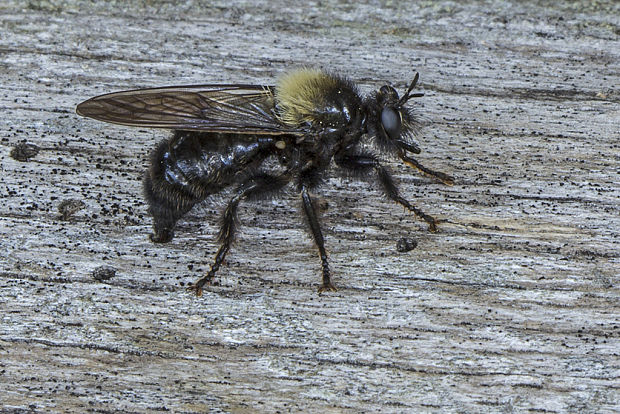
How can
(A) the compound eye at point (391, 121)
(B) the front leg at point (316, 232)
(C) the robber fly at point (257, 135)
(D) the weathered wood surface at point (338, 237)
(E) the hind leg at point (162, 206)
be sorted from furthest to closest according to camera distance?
1. (A) the compound eye at point (391, 121)
2. (C) the robber fly at point (257, 135)
3. (E) the hind leg at point (162, 206)
4. (B) the front leg at point (316, 232)
5. (D) the weathered wood surface at point (338, 237)

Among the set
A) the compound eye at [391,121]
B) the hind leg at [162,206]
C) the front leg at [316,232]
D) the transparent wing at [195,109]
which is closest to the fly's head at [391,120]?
the compound eye at [391,121]

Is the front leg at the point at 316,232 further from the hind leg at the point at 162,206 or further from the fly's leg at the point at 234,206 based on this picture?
the hind leg at the point at 162,206

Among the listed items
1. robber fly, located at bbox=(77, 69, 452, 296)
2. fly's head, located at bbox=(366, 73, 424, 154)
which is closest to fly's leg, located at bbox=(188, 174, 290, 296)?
robber fly, located at bbox=(77, 69, 452, 296)

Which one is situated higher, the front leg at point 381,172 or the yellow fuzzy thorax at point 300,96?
the yellow fuzzy thorax at point 300,96

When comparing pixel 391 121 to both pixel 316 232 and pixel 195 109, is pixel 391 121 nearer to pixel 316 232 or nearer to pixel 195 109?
pixel 316 232

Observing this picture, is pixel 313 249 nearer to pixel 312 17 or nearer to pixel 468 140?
pixel 468 140

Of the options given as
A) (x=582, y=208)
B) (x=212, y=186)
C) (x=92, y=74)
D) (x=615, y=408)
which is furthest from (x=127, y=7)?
(x=615, y=408)

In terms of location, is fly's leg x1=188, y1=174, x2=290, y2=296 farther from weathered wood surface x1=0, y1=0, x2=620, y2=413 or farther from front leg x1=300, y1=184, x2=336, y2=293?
front leg x1=300, y1=184, x2=336, y2=293
